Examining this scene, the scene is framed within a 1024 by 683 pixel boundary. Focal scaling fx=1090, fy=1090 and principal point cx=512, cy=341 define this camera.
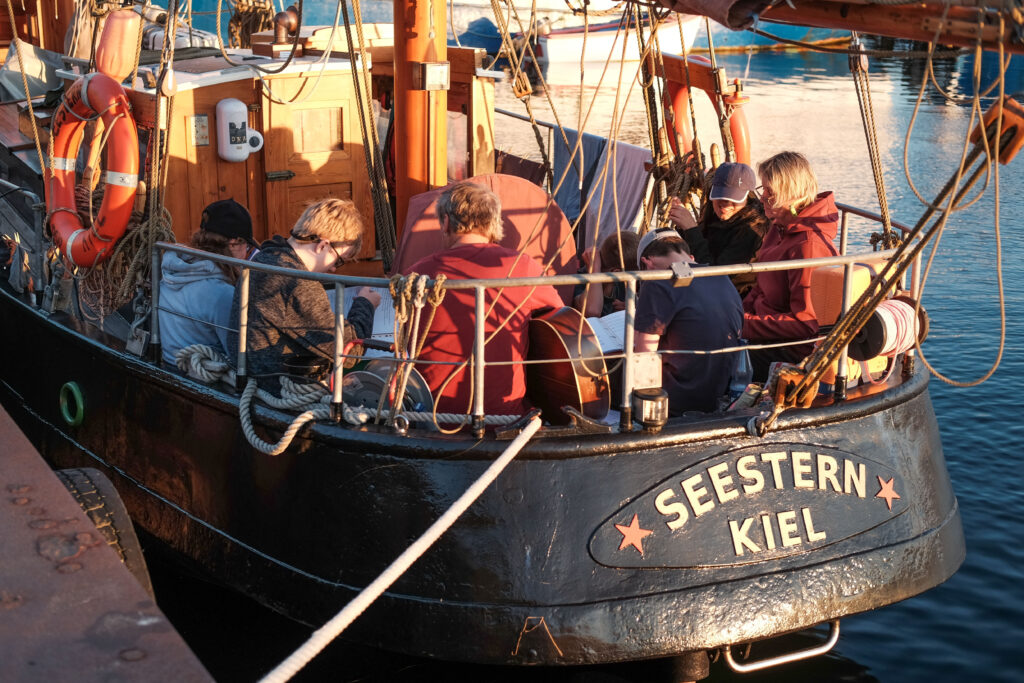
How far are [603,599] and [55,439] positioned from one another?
393 centimetres

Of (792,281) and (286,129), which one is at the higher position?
(286,129)

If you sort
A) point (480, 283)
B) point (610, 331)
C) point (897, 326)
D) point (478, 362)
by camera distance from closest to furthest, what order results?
point (480, 283), point (478, 362), point (897, 326), point (610, 331)

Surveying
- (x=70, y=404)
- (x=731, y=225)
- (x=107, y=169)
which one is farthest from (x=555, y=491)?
(x=70, y=404)

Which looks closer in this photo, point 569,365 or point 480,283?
point 480,283

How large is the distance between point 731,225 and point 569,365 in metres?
2.39

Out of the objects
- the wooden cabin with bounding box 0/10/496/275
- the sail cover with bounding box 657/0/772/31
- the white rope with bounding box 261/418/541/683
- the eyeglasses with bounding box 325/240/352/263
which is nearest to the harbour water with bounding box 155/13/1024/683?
the white rope with bounding box 261/418/541/683

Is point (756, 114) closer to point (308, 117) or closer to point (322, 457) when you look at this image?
point (308, 117)

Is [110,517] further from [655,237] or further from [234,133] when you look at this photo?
[234,133]

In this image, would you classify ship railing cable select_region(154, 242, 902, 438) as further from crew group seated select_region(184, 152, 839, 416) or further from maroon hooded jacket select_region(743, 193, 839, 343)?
maroon hooded jacket select_region(743, 193, 839, 343)

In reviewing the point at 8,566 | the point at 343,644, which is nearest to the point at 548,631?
the point at 343,644

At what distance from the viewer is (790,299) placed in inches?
205

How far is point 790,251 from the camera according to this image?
17.1 ft

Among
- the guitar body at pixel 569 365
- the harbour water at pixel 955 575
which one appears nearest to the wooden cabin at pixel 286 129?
the guitar body at pixel 569 365

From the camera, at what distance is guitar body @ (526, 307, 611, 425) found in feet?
14.9
